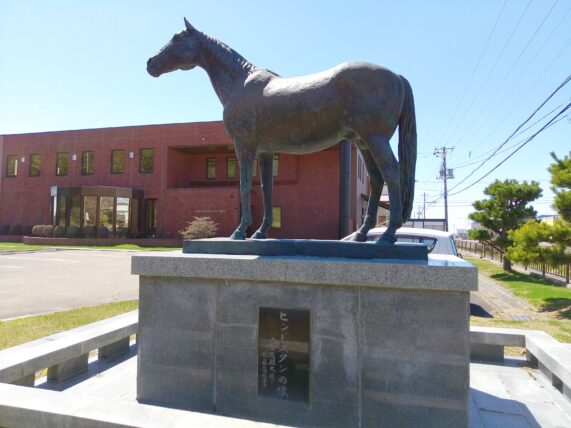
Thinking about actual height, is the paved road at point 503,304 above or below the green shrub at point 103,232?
below

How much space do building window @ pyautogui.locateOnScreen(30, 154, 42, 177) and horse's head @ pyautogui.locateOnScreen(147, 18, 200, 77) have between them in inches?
1306

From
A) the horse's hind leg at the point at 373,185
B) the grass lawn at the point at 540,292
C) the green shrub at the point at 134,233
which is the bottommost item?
the grass lawn at the point at 540,292

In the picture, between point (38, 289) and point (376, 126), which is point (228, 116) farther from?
point (38, 289)

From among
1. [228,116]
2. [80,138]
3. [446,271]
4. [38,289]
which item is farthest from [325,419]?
[80,138]

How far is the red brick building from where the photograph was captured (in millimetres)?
24688

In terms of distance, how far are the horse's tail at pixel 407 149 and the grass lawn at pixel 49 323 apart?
5243 millimetres

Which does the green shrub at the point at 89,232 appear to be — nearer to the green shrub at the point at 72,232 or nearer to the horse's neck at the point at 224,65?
the green shrub at the point at 72,232

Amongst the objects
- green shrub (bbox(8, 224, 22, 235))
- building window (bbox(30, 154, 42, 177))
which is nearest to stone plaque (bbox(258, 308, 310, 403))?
green shrub (bbox(8, 224, 22, 235))

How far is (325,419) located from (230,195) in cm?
2247

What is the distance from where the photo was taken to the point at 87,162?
2959 centimetres

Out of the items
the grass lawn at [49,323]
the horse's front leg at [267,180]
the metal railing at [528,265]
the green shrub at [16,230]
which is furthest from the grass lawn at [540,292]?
the green shrub at [16,230]

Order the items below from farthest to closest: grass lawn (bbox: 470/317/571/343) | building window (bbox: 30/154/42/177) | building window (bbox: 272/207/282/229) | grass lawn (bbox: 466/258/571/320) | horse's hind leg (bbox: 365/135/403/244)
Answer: building window (bbox: 30/154/42/177) → building window (bbox: 272/207/282/229) → grass lawn (bbox: 466/258/571/320) → grass lawn (bbox: 470/317/571/343) → horse's hind leg (bbox: 365/135/403/244)

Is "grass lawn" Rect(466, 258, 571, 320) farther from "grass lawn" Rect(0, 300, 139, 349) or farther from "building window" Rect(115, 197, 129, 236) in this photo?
"building window" Rect(115, 197, 129, 236)

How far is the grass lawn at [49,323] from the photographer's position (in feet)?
16.7
